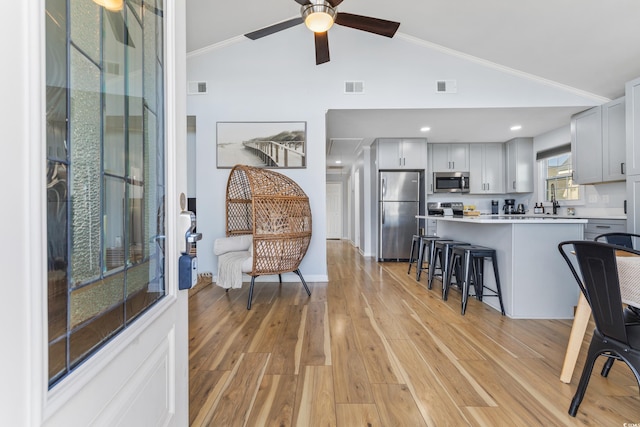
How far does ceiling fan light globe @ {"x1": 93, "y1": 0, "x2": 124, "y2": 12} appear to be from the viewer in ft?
2.03

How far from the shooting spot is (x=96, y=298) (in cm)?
60

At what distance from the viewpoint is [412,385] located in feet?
5.17

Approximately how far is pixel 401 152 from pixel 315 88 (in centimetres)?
232

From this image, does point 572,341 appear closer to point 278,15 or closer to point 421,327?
point 421,327

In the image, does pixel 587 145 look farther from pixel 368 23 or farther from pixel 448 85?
pixel 368 23

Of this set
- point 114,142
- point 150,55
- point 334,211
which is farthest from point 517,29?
point 334,211

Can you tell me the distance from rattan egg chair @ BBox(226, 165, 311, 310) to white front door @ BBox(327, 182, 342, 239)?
6362mm

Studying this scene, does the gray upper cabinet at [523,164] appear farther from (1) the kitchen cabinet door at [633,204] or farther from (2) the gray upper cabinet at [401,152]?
(1) the kitchen cabinet door at [633,204]

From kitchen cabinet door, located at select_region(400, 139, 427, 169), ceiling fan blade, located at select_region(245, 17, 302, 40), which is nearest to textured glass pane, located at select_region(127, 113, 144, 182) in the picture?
ceiling fan blade, located at select_region(245, 17, 302, 40)

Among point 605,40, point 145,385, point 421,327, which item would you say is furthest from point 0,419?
point 605,40

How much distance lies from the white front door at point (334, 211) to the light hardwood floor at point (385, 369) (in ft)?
22.3

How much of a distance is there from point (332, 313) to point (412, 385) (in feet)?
3.86

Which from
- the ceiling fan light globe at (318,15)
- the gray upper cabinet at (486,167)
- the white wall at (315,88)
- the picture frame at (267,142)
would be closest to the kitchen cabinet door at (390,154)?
the gray upper cabinet at (486,167)

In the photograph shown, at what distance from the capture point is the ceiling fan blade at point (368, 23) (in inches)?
95.5
